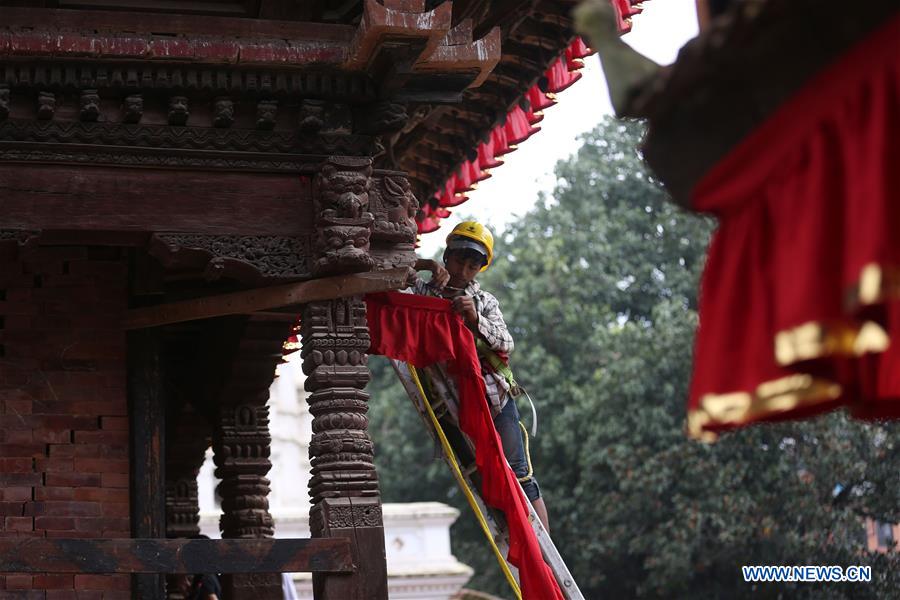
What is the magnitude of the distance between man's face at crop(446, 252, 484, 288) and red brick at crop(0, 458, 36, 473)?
8.75 feet

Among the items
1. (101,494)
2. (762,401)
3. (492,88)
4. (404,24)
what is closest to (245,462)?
(101,494)

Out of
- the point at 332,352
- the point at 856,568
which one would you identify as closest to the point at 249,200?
the point at 332,352

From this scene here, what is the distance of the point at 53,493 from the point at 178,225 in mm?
1692

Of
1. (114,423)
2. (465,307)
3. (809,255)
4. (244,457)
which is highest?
(465,307)

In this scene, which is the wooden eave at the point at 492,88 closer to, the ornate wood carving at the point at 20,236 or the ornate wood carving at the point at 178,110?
the ornate wood carving at the point at 178,110

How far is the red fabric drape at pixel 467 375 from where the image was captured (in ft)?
26.5

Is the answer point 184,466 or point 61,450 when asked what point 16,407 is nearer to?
point 61,450

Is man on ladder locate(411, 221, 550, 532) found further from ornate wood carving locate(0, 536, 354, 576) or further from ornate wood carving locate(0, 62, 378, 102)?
ornate wood carving locate(0, 536, 354, 576)

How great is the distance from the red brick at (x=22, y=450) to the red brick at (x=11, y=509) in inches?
10.0

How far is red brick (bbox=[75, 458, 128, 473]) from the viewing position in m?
7.82

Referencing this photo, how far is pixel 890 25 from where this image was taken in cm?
285

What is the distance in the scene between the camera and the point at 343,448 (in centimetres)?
712

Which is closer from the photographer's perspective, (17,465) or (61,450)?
(17,465)

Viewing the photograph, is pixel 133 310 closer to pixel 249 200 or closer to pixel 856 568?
pixel 249 200
